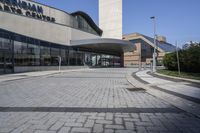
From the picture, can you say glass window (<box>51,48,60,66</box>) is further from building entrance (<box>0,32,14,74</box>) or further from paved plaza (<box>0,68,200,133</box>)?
paved plaza (<box>0,68,200,133</box>)

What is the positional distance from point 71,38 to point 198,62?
2949 centimetres

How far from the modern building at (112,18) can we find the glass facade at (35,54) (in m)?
13.2

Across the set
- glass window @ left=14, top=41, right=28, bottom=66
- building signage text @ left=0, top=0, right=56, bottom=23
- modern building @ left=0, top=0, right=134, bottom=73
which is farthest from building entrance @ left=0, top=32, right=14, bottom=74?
building signage text @ left=0, top=0, right=56, bottom=23

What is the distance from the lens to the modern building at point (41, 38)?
32.5 m

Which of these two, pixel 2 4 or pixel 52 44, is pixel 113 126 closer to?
pixel 2 4

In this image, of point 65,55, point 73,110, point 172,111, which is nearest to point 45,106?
point 73,110

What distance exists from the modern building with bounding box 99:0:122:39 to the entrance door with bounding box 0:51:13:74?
3998cm

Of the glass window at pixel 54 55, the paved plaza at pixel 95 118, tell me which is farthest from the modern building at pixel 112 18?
the paved plaza at pixel 95 118

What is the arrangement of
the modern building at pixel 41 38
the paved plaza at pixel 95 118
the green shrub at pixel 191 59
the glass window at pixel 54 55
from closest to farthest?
the paved plaza at pixel 95 118
the green shrub at pixel 191 59
the modern building at pixel 41 38
the glass window at pixel 54 55

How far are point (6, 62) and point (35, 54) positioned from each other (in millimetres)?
7514

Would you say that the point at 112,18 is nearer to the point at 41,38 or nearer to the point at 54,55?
the point at 54,55

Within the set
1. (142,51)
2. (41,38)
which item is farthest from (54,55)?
(142,51)

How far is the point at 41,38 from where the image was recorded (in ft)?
130

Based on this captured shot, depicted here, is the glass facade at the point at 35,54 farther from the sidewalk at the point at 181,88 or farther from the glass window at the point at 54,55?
the sidewalk at the point at 181,88
